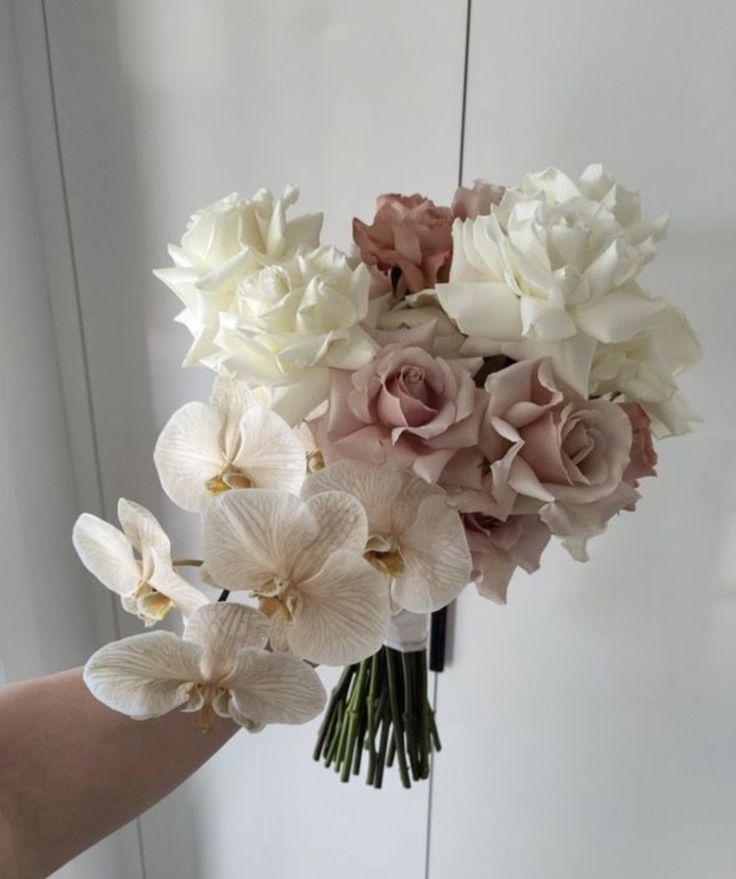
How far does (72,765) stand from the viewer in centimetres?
63

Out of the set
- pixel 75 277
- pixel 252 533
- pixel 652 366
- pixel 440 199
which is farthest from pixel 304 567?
pixel 75 277

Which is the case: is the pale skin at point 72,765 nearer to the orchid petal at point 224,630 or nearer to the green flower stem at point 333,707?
the green flower stem at point 333,707

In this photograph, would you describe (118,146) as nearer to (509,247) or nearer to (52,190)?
(52,190)

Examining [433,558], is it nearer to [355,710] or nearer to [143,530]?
[143,530]

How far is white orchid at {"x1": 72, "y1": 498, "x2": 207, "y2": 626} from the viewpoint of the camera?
1.67 ft

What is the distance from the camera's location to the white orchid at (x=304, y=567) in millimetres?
450

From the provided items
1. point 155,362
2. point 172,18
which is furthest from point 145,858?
point 172,18

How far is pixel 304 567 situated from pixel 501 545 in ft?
0.43

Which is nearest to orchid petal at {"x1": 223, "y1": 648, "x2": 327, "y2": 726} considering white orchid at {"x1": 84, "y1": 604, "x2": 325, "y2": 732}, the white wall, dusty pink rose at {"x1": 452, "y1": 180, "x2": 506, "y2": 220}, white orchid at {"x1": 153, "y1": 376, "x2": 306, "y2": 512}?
white orchid at {"x1": 84, "y1": 604, "x2": 325, "y2": 732}

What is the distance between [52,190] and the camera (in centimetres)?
92

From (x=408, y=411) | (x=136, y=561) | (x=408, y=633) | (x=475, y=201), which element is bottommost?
(x=408, y=633)

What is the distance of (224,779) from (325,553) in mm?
813

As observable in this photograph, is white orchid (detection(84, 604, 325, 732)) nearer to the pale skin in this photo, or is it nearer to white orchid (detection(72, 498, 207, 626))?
white orchid (detection(72, 498, 207, 626))

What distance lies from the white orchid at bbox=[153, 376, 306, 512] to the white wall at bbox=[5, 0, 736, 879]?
0.36 meters
